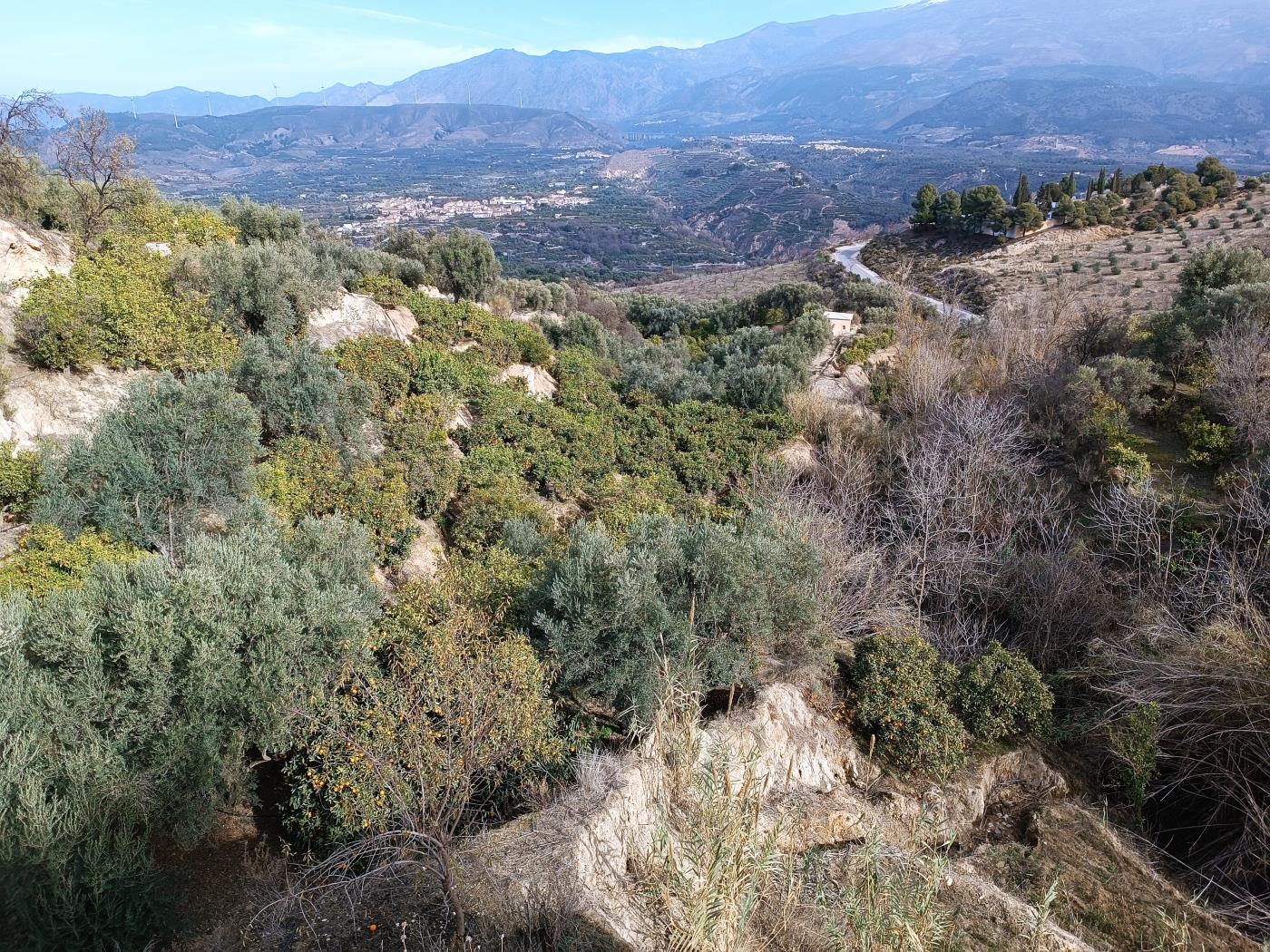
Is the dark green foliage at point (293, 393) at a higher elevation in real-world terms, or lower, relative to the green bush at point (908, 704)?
higher

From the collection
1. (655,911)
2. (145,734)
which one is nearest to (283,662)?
(145,734)

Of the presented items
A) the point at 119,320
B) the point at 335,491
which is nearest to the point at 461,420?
the point at 335,491

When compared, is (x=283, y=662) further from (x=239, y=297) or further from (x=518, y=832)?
(x=239, y=297)

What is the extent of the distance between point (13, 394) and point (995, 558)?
15624mm

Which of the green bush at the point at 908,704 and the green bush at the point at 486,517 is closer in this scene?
the green bush at the point at 908,704

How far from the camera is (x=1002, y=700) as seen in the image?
7672 mm

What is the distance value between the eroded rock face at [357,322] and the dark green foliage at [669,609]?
31.5 ft

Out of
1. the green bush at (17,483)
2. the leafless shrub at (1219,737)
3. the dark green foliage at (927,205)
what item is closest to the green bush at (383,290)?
the green bush at (17,483)

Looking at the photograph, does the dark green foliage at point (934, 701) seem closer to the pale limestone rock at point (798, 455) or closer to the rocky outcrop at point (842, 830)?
the rocky outcrop at point (842, 830)

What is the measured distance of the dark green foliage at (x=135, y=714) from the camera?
426 centimetres

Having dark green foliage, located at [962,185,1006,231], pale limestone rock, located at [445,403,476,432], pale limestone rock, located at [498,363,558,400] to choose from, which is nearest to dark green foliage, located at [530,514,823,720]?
pale limestone rock, located at [445,403,476,432]

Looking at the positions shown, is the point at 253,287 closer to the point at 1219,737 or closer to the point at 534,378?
→ the point at 534,378

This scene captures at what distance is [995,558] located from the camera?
→ 1084 cm

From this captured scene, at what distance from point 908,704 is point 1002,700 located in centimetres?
121
